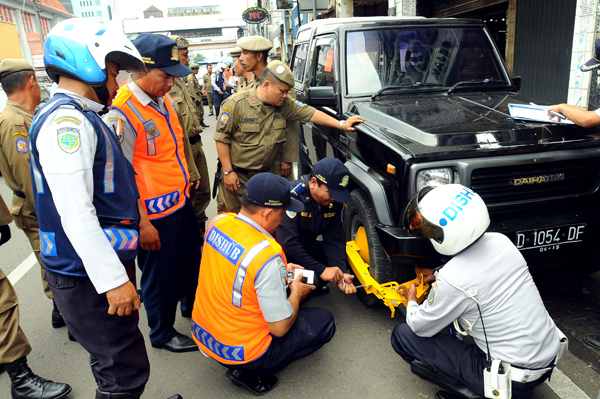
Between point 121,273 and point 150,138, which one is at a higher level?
point 150,138

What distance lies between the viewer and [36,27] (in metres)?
53.8

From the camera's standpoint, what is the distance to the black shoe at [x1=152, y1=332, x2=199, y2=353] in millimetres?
3100

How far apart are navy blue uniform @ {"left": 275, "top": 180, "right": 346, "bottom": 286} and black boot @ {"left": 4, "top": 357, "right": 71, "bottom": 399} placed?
5.48 feet

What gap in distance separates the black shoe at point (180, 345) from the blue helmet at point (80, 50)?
194 centimetres

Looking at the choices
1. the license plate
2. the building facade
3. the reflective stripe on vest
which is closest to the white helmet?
the license plate

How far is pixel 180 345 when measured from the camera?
3.11 metres

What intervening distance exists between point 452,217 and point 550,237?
119cm

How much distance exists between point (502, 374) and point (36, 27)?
6531cm

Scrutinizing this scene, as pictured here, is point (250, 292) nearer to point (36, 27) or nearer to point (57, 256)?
point (57, 256)

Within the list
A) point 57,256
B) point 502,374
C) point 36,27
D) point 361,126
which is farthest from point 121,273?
point 36,27

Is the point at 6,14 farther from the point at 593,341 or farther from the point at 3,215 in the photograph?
the point at 593,341

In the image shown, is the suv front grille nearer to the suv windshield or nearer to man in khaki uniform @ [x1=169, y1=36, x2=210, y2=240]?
the suv windshield

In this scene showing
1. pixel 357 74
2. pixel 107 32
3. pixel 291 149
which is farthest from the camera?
pixel 291 149

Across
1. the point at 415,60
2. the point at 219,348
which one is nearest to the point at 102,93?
the point at 219,348
